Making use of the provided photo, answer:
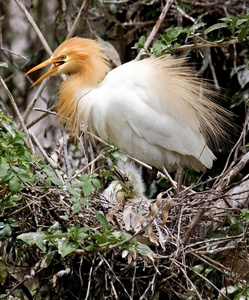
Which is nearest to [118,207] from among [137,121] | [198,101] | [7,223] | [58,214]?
[58,214]

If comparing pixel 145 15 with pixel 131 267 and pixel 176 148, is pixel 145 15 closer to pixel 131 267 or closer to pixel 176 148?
pixel 176 148

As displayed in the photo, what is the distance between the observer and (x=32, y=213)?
A: 2203mm

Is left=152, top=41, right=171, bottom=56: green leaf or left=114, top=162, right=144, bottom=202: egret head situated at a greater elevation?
left=152, top=41, right=171, bottom=56: green leaf

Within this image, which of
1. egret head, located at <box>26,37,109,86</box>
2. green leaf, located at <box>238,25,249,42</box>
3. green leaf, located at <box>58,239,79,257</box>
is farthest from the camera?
egret head, located at <box>26,37,109,86</box>

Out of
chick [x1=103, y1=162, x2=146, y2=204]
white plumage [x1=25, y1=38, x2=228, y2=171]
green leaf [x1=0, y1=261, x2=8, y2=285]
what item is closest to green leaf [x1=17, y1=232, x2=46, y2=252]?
green leaf [x1=0, y1=261, x2=8, y2=285]

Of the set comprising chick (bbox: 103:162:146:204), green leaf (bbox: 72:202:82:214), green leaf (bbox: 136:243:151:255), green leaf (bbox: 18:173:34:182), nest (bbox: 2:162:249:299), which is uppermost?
green leaf (bbox: 18:173:34:182)

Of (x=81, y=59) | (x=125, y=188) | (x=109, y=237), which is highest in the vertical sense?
(x=81, y=59)

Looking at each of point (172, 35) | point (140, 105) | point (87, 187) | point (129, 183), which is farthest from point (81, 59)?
point (87, 187)

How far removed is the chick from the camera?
113 inches

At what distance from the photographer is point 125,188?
289 centimetres

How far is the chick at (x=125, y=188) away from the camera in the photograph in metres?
2.88

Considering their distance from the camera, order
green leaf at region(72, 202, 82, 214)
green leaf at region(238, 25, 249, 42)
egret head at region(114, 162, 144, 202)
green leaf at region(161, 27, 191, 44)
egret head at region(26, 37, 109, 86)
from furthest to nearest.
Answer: egret head at region(26, 37, 109, 86) → egret head at region(114, 162, 144, 202) → green leaf at region(161, 27, 191, 44) → green leaf at region(238, 25, 249, 42) → green leaf at region(72, 202, 82, 214)

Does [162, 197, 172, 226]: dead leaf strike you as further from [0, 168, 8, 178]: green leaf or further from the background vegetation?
[0, 168, 8, 178]: green leaf

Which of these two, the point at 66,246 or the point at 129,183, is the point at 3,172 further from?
the point at 129,183
